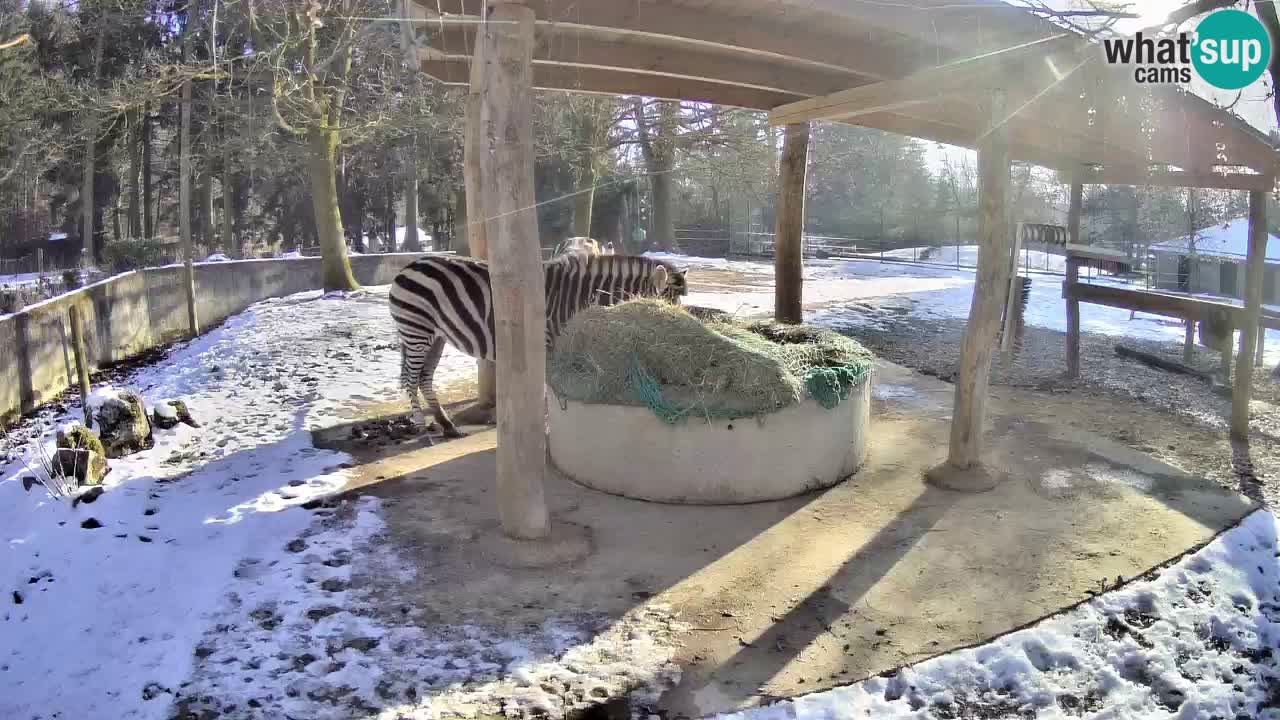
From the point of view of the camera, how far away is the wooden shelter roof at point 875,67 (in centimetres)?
580

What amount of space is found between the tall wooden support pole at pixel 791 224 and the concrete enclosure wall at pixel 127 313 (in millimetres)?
7975

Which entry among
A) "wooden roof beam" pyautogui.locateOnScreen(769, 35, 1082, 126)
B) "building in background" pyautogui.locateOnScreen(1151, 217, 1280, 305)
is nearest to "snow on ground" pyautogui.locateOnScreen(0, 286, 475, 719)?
"wooden roof beam" pyautogui.locateOnScreen(769, 35, 1082, 126)

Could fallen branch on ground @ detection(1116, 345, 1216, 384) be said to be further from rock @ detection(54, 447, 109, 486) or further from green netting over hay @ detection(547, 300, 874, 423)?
rock @ detection(54, 447, 109, 486)

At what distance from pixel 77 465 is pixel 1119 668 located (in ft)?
20.8

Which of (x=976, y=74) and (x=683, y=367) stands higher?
(x=976, y=74)

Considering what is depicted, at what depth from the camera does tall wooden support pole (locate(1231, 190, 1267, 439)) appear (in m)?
7.55

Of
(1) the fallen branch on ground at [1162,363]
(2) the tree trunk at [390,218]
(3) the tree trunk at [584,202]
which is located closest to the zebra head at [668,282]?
(1) the fallen branch on ground at [1162,363]

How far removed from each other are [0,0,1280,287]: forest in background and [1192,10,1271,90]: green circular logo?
4.35 meters

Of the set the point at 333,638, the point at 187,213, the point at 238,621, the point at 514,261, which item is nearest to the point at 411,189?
the point at 187,213

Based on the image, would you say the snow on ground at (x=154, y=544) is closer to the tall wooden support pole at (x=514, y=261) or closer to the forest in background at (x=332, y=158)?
the tall wooden support pole at (x=514, y=261)

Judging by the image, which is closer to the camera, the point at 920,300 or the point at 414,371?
the point at 414,371

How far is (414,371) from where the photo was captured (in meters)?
7.59

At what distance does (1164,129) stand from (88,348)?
1248cm

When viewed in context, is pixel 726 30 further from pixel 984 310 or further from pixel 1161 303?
pixel 1161 303
